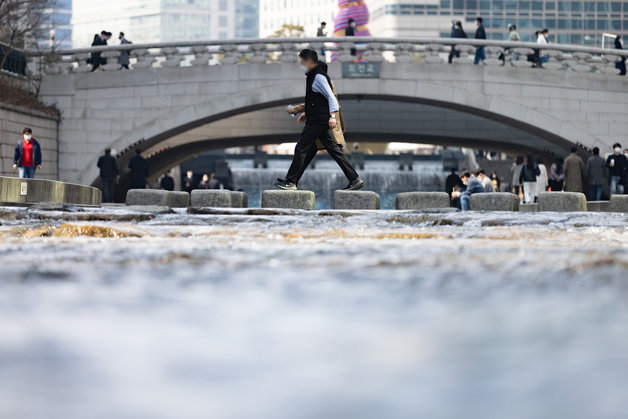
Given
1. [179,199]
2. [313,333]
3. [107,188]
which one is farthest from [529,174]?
[313,333]

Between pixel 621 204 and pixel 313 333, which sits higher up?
pixel 621 204

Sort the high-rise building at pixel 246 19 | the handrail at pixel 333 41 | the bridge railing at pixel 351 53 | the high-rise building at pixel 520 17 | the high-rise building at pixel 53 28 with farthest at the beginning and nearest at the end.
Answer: the high-rise building at pixel 246 19, the high-rise building at pixel 520 17, the high-rise building at pixel 53 28, the bridge railing at pixel 351 53, the handrail at pixel 333 41

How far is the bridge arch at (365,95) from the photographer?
2794 cm

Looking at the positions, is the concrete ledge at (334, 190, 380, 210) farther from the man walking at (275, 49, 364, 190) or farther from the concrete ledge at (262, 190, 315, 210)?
the concrete ledge at (262, 190, 315, 210)

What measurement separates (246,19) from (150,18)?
57.7ft

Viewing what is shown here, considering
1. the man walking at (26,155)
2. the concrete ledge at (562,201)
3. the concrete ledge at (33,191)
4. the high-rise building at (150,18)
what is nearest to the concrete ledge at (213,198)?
the concrete ledge at (33,191)

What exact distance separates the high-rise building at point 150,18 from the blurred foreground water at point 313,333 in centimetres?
15063

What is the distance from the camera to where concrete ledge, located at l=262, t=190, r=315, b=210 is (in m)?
10.9

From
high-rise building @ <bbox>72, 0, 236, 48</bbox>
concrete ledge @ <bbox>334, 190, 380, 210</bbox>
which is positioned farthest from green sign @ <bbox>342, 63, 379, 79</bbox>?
high-rise building @ <bbox>72, 0, 236, 48</bbox>

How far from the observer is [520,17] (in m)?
82.9

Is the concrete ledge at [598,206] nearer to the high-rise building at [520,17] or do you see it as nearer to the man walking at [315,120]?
the man walking at [315,120]

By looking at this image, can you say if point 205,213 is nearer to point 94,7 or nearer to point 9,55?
point 9,55

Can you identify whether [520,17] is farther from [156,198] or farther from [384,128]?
[156,198]

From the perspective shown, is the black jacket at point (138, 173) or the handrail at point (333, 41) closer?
the black jacket at point (138, 173)
